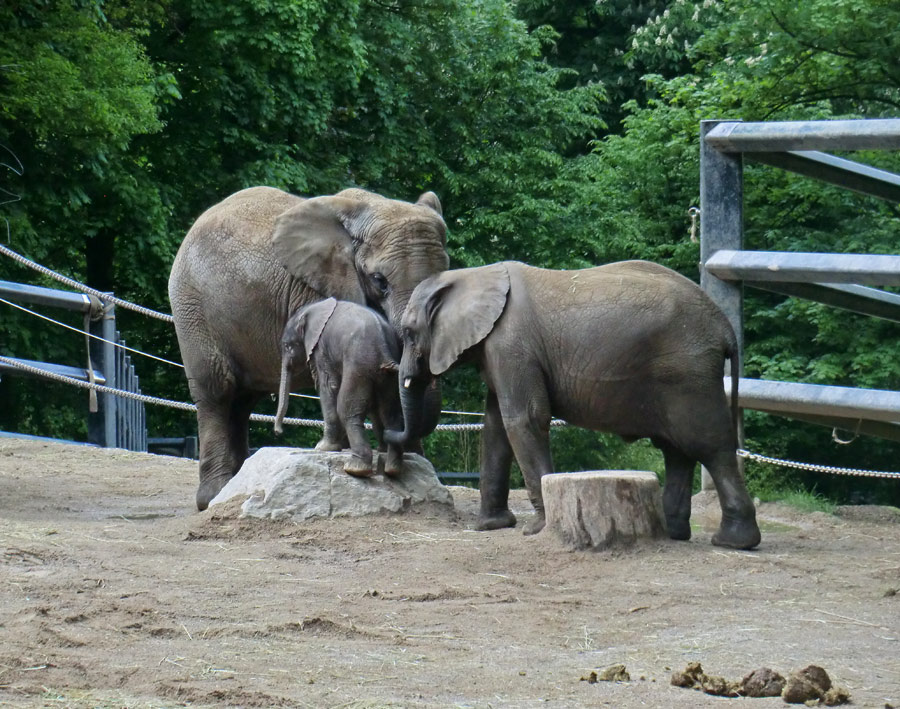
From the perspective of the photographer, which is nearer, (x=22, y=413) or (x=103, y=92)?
(x=103, y=92)

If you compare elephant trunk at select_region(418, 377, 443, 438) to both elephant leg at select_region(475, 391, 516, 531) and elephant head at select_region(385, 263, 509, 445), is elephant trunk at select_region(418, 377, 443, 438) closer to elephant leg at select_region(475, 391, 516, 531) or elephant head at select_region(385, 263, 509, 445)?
elephant head at select_region(385, 263, 509, 445)

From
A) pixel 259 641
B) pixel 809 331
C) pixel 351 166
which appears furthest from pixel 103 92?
pixel 259 641

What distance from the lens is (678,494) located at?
7.71 m

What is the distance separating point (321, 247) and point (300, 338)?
657mm

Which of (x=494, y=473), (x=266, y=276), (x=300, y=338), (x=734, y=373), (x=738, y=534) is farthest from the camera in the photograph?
(x=266, y=276)

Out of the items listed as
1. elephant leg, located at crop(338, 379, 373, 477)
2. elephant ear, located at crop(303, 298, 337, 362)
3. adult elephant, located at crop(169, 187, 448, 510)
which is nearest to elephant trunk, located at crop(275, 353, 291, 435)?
adult elephant, located at crop(169, 187, 448, 510)

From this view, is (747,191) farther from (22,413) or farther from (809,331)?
(22,413)

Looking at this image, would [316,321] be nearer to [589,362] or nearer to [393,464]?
[393,464]

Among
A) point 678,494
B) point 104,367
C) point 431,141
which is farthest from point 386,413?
point 431,141

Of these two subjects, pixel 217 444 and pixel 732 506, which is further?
pixel 217 444

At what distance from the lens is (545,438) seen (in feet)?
26.0

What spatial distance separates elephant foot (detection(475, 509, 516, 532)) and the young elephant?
1.92ft

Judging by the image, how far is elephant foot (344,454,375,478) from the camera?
8031mm

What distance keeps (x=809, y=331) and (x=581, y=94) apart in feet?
25.2
